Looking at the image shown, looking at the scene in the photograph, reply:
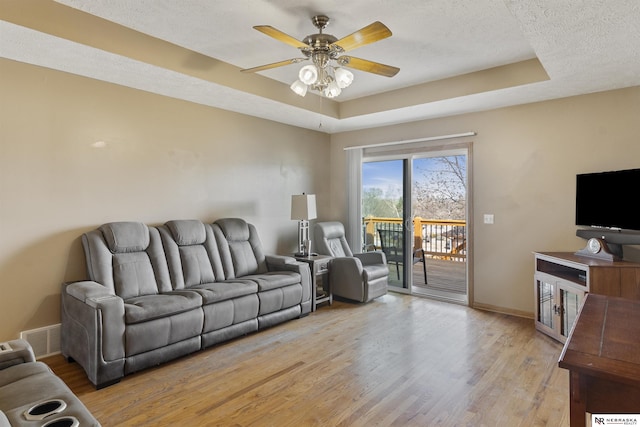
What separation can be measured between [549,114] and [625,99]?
64cm

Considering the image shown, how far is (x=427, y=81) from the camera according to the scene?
13.4 ft

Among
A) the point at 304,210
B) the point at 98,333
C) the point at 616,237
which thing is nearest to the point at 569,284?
the point at 616,237

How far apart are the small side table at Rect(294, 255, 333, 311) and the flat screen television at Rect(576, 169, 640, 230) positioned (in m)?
2.82

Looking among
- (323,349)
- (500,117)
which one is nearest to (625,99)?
(500,117)

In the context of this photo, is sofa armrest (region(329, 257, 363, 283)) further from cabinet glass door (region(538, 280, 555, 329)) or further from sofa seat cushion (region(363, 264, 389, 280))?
cabinet glass door (region(538, 280, 555, 329))

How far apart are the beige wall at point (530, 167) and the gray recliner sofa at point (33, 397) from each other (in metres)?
4.22

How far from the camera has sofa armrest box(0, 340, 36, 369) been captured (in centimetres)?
196

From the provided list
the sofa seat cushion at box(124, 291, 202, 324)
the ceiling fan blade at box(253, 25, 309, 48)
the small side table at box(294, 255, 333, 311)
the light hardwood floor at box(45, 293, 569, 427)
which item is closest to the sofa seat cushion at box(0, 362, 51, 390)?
the light hardwood floor at box(45, 293, 569, 427)

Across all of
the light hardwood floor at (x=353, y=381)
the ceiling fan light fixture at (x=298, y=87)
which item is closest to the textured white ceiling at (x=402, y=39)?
the ceiling fan light fixture at (x=298, y=87)

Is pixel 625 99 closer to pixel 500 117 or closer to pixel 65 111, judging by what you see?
pixel 500 117

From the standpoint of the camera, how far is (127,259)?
3268 mm

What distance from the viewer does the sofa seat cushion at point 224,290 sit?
3.24 m

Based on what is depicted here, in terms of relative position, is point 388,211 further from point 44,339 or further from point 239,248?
point 44,339

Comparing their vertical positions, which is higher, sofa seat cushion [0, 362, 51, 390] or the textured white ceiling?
the textured white ceiling
